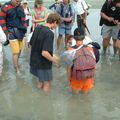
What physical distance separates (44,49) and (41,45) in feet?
0.47

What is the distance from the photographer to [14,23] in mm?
8219

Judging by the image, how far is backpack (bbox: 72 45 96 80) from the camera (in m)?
6.44

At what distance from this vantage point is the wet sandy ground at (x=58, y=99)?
6141 mm

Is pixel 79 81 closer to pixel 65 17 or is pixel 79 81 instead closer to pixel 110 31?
pixel 110 31

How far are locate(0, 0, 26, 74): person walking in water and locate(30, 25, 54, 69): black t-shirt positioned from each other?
1442 mm

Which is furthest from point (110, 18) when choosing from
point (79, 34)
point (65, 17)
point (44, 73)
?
point (44, 73)

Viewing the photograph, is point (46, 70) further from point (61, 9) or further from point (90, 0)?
point (90, 0)

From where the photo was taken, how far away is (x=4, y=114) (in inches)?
243

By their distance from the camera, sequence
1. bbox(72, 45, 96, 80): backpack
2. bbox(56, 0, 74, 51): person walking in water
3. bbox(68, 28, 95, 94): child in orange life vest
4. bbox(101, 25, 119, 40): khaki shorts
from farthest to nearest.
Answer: bbox(56, 0, 74, 51): person walking in water, bbox(101, 25, 119, 40): khaki shorts, bbox(68, 28, 95, 94): child in orange life vest, bbox(72, 45, 96, 80): backpack

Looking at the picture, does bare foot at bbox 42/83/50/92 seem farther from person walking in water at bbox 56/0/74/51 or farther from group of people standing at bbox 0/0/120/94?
person walking in water at bbox 56/0/74/51

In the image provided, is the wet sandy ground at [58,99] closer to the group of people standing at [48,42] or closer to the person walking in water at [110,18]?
the group of people standing at [48,42]

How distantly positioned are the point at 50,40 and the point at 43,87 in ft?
3.90

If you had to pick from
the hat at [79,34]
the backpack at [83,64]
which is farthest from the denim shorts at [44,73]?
the hat at [79,34]

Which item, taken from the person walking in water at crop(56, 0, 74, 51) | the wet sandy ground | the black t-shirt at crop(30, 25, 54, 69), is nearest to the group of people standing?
the black t-shirt at crop(30, 25, 54, 69)
